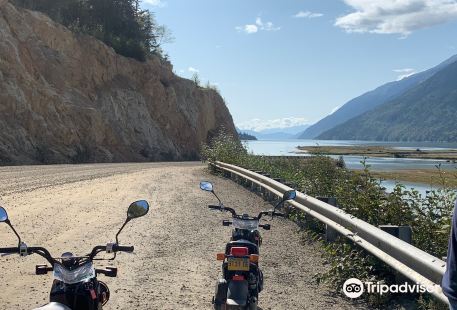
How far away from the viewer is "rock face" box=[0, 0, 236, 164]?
2984cm

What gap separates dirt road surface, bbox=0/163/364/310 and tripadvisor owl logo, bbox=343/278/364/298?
0.39 feet

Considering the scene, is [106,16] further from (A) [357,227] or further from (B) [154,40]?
(A) [357,227]

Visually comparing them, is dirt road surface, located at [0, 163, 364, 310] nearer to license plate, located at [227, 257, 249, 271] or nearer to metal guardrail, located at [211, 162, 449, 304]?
metal guardrail, located at [211, 162, 449, 304]

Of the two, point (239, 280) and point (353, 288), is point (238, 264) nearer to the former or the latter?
point (239, 280)

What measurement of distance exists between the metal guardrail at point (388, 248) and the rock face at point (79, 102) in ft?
73.2

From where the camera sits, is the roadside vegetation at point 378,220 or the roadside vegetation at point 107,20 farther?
the roadside vegetation at point 107,20

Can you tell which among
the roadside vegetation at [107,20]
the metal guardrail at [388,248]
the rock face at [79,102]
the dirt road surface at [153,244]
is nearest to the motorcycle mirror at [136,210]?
the dirt road surface at [153,244]

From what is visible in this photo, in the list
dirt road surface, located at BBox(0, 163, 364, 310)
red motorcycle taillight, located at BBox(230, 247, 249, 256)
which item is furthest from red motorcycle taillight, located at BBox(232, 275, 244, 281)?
dirt road surface, located at BBox(0, 163, 364, 310)

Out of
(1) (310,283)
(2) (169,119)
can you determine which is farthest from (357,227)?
(2) (169,119)

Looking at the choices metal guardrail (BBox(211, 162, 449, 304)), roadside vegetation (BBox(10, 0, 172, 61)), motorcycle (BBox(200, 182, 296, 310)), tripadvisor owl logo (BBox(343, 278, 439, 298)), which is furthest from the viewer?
roadside vegetation (BBox(10, 0, 172, 61))

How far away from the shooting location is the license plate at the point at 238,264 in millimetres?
4434

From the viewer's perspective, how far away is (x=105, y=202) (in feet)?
39.9

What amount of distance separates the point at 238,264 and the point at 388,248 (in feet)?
5.72

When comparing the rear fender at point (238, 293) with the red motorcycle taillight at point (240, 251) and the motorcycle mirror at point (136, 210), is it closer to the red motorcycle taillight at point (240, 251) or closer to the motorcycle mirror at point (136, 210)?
the red motorcycle taillight at point (240, 251)
